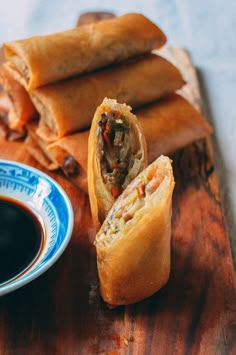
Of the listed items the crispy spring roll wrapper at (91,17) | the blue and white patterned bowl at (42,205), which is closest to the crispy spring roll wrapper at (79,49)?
the blue and white patterned bowl at (42,205)

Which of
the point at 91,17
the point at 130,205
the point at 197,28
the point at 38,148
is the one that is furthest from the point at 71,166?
the point at 197,28

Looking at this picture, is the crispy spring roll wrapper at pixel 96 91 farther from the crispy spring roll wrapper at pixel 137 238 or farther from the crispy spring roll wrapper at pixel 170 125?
the crispy spring roll wrapper at pixel 137 238

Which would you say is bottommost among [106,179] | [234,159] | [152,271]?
[234,159]

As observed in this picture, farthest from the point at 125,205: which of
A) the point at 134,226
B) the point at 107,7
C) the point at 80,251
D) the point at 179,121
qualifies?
the point at 107,7

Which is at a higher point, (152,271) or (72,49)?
(72,49)

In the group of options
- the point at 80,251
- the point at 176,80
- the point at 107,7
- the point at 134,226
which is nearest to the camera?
the point at 134,226

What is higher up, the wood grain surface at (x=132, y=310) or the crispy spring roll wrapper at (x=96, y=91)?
the crispy spring roll wrapper at (x=96, y=91)

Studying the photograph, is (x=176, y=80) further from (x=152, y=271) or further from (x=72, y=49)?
(x=152, y=271)
